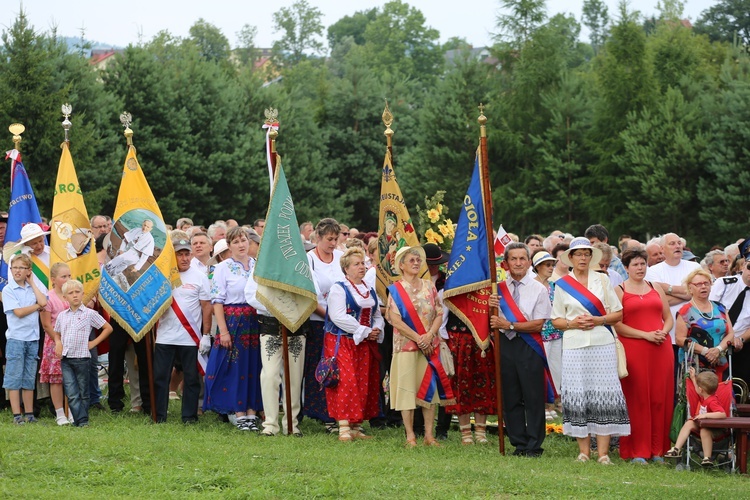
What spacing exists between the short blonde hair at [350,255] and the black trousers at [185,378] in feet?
6.29

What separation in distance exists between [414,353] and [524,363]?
1030 mm

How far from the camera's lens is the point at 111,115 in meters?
30.4

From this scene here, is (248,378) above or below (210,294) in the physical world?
below

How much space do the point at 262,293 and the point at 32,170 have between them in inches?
587

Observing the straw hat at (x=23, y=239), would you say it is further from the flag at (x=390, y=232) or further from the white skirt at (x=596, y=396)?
the white skirt at (x=596, y=396)

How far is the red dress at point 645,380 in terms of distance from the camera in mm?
10109

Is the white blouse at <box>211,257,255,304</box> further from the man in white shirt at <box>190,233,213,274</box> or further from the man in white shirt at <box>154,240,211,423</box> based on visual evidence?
the man in white shirt at <box>190,233,213,274</box>

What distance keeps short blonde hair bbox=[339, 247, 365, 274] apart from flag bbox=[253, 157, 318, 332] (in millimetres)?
366

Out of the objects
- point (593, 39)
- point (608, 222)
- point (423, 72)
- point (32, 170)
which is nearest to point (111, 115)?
point (32, 170)

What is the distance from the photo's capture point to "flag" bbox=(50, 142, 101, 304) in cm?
1203

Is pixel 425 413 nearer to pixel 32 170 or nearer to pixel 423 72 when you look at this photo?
pixel 32 170

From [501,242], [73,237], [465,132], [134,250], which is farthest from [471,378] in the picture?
[465,132]

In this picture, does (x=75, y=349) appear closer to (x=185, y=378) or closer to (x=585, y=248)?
(x=185, y=378)

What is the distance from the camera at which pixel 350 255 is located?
10820 mm
